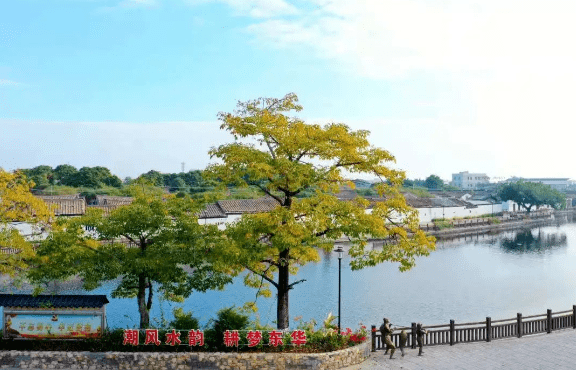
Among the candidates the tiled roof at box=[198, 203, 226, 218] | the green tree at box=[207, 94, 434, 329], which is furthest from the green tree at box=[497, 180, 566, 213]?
the green tree at box=[207, 94, 434, 329]

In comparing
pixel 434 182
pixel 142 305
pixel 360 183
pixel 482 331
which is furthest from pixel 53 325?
pixel 434 182

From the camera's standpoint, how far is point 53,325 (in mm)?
14680

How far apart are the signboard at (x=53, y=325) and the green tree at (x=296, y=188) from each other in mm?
4297

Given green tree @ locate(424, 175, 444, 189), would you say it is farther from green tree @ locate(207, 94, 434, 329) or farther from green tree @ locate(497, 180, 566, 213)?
green tree @ locate(207, 94, 434, 329)

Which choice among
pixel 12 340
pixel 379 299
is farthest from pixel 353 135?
pixel 379 299

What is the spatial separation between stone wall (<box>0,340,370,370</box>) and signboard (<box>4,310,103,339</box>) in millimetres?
717

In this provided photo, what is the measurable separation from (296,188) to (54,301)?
25.2 feet

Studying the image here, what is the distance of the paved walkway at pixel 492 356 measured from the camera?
14.0 metres

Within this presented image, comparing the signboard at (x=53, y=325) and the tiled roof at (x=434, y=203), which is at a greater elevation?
the tiled roof at (x=434, y=203)

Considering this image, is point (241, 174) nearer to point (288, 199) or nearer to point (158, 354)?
point (288, 199)

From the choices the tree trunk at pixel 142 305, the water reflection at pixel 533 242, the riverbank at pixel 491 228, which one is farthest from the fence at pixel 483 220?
the tree trunk at pixel 142 305

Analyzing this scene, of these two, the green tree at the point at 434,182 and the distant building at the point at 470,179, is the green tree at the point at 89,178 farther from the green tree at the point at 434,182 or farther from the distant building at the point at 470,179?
the distant building at the point at 470,179

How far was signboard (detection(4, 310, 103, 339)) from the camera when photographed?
48.0ft

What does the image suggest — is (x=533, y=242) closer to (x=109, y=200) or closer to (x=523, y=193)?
(x=523, y=193)
